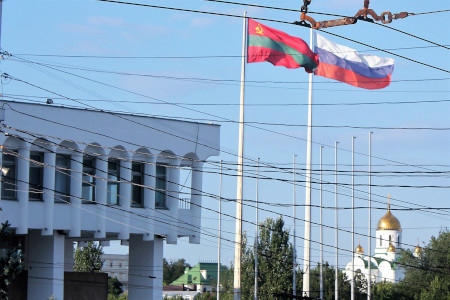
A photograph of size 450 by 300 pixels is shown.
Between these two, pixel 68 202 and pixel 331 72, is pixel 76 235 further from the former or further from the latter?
pixel 331 72

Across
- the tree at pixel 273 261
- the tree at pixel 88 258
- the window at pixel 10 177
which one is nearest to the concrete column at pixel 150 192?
the window at pixel 10 177

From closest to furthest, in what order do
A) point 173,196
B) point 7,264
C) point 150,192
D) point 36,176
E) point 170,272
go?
point 7,264
point 36,176
point 150,192
point 173,196
point 170,272

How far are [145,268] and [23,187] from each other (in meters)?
7.05

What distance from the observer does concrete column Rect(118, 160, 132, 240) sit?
44125 mm

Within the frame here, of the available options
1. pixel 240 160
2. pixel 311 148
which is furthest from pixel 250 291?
pixel 240 160

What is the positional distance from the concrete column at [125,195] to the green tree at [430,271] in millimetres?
54348

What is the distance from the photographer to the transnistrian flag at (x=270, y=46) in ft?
140

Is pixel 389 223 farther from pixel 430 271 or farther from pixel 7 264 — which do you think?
pixel 7 264

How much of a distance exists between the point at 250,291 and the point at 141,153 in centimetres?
5130

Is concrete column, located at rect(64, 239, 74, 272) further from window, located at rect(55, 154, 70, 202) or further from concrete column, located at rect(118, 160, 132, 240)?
window, located at rect(55, 154, 70, 202)

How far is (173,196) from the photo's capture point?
A: 46094 mm

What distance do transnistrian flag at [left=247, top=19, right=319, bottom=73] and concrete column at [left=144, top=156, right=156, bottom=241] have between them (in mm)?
5936

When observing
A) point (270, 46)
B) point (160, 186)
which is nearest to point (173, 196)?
point (160, 186)

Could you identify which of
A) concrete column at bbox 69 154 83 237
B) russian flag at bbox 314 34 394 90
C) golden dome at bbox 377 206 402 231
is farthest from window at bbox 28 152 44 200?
golden dome at bbox 377 206 402 231
